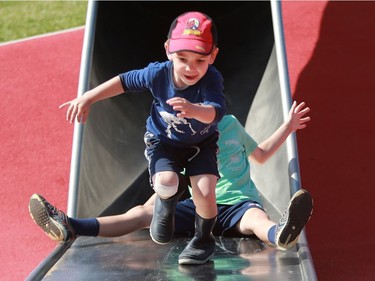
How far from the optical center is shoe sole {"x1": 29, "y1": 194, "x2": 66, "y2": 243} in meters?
4.24

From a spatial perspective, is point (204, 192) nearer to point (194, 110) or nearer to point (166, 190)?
point (166, 190)

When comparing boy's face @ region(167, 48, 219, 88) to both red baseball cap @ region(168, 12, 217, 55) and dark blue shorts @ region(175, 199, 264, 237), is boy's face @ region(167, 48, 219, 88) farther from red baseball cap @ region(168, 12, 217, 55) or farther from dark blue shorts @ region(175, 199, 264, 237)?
dark blue shorts @ region(175, 199, 264, 237)

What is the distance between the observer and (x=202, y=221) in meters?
4.08

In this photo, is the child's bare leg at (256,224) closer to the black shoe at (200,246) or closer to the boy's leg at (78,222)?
the black shoe at (200,246)

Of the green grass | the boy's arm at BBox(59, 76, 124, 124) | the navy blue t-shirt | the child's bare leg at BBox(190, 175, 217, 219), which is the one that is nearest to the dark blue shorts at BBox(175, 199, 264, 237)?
the child's bare leg at BBox(190, 175, 217, 219)

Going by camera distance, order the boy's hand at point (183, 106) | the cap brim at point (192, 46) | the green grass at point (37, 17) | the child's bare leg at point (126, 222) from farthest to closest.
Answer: the green grass at point (37, 17), the child's bare leg at point (126, 222), the cap brim at point (192, 46), the boy's hand at point (183, 106)

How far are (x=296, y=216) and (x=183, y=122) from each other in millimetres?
732

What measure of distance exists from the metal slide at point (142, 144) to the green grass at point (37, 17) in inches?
87.6

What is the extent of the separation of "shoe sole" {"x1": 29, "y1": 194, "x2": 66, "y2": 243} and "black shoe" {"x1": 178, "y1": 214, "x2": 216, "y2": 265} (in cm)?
69

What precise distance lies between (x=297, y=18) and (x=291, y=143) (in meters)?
3.96

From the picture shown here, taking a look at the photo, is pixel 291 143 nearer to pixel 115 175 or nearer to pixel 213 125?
pixel 213 125

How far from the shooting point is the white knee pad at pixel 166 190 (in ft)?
Result: 12.9

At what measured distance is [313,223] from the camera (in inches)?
213

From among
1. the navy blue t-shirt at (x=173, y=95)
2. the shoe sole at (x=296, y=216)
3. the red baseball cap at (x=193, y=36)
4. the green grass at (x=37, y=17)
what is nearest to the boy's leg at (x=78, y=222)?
the navy blue t-shirt at (x=173, y=95)
